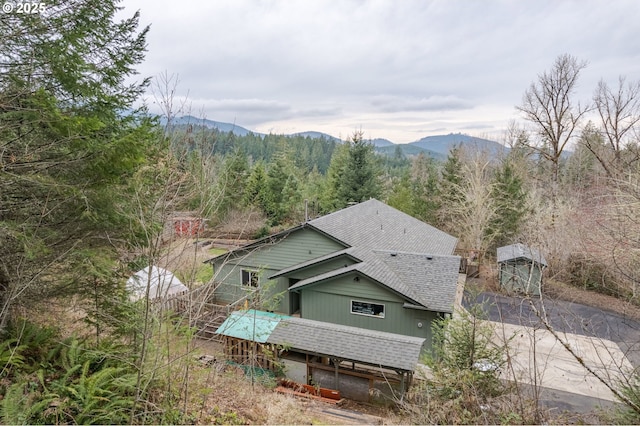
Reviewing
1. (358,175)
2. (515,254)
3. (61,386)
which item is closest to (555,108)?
(515,254)

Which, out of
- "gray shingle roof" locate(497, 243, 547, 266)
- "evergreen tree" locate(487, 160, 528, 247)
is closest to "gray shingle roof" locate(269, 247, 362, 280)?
"gray shingle roof" locate(497, 243, 547, 266)

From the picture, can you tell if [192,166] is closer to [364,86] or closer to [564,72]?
[364,86]

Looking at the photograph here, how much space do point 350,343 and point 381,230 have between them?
9406 millimetres

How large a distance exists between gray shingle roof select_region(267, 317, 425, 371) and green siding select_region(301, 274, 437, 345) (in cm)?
209

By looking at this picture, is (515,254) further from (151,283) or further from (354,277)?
(151,283)

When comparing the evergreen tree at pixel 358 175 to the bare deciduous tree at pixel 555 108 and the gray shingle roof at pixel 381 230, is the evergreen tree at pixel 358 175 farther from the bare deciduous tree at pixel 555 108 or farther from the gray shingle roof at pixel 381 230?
the bare deciduous tree at pixel 555 108

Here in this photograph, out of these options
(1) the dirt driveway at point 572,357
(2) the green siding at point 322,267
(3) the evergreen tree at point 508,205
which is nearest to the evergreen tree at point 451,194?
(3) the evergreen tree at point 508,205

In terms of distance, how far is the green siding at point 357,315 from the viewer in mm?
11961

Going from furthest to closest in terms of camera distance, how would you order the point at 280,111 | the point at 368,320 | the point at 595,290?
the point at 595,290
the point at 280,111
the point at 368,320

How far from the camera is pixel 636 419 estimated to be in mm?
5410

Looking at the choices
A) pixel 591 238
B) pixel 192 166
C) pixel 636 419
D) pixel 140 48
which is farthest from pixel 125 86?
pixel 591 238

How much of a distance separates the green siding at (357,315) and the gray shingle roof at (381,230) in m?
2.74

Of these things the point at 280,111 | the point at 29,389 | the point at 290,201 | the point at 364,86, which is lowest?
the point at 29,389

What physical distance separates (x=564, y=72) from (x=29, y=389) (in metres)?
28.7
